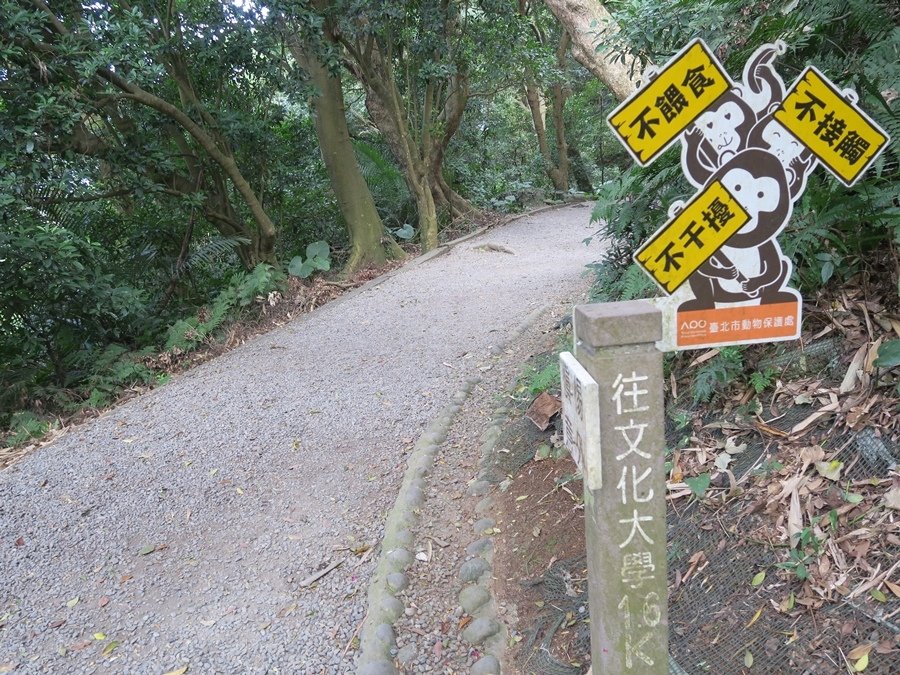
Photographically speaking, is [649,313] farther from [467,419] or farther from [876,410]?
[467,419]

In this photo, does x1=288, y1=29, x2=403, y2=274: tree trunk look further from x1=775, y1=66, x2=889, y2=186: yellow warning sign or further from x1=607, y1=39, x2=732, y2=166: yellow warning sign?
x1=775, y1=66, x2=889, y2=186: yellow warning sign

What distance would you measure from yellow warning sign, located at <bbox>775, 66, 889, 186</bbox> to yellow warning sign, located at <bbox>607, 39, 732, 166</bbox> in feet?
0.74

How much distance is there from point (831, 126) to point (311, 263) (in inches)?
323

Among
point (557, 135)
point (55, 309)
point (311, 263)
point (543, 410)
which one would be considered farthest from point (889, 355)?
point (557, 135)

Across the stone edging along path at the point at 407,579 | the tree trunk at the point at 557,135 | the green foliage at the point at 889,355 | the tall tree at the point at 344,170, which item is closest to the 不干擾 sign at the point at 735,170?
the green foliage at the point at 889,355

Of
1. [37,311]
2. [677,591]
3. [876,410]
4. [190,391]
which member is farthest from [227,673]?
[37,311]

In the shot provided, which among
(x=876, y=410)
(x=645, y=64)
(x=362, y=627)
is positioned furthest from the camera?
(x=645, y=64)

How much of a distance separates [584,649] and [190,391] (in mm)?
4566

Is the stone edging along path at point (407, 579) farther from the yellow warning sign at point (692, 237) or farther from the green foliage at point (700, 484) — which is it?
the yellow warning sign at point (692, 237)

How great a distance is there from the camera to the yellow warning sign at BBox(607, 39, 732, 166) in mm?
1795

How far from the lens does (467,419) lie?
4.64 meters

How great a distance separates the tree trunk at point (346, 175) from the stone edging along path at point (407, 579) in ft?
20.5

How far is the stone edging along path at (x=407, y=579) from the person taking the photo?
8.71 ft

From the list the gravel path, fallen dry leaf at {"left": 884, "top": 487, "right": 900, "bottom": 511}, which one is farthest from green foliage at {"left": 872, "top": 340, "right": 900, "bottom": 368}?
the gravel path
